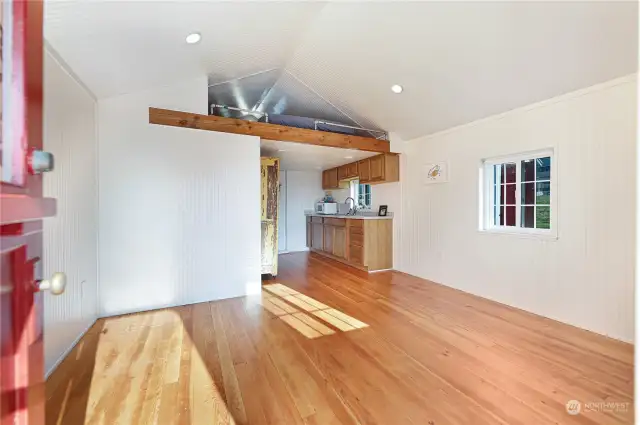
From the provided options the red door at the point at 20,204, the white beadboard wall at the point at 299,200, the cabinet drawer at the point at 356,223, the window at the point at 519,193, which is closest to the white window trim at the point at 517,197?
the window at the point at 519,193

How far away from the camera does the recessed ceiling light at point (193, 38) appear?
2310mm

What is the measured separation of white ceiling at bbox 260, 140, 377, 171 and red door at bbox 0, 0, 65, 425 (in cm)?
342

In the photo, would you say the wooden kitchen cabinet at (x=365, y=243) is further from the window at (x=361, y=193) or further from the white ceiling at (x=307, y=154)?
the white ceiling at (x=307, y=154)

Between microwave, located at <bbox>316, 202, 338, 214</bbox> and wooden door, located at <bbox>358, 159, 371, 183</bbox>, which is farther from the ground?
wooden door, located at <bbox>358, 159, 371, 183</bbox>

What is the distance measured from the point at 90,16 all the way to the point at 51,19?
0.64ft

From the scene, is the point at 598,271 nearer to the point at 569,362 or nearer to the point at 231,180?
the point at 569,362

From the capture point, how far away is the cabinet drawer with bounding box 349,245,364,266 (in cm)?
480

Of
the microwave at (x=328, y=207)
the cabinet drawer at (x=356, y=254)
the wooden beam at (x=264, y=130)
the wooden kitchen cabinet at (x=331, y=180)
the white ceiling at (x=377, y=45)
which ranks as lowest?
the cabinet drawer at (x=356, y=254)

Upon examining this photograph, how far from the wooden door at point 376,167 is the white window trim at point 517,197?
1.62 m

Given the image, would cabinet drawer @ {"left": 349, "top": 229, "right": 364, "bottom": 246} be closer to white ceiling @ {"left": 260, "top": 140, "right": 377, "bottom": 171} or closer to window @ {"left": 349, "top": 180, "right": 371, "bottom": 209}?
window @ {"left": 349, "top": 180, "right": 371, "bottom": 209}

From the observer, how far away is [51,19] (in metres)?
1.63

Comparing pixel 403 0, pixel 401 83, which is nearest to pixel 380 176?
pixel 401 83

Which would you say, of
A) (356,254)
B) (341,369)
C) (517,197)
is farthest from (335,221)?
(341,369)

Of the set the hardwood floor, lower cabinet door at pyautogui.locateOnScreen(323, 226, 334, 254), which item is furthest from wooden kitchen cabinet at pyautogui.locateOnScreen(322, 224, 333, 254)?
the hardwood floor
